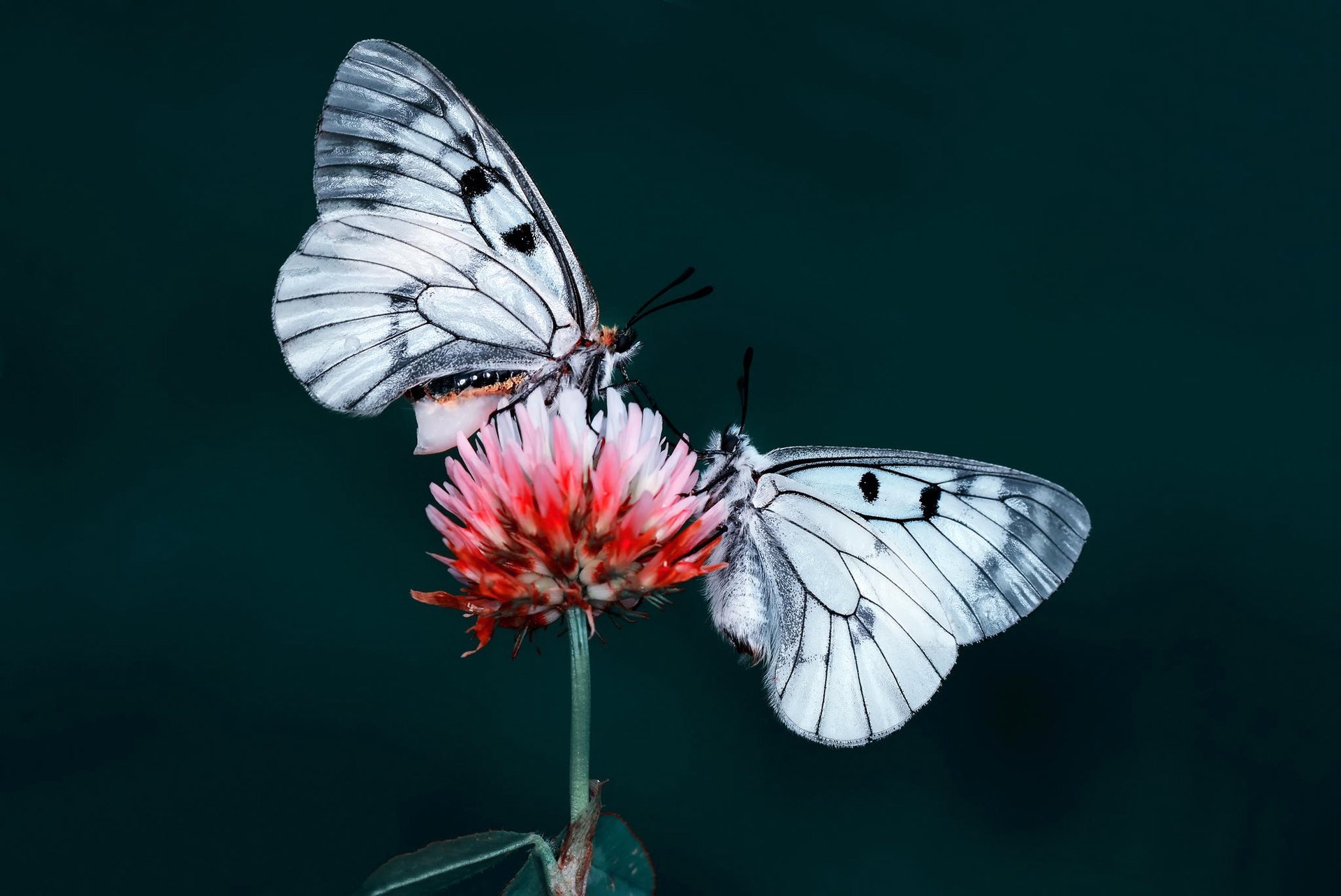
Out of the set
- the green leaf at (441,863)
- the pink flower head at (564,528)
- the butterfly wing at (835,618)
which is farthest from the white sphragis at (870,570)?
the green leaf at (441,863)

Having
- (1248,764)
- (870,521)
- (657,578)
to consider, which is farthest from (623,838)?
(1248,764)

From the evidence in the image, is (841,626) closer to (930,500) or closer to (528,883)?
(930,500)

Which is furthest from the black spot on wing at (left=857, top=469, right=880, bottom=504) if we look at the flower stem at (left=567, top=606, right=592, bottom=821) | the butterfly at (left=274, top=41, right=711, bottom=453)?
the flower stem at (left=567, top=606, right=592, bottom=821)

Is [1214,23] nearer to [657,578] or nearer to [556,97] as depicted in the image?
[556,97]

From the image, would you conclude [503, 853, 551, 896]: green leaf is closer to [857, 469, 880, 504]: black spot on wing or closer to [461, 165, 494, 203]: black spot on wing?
[857, 469, 880, 504]: black spot on wing

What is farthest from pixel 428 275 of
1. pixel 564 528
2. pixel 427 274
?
pixel 564 528
